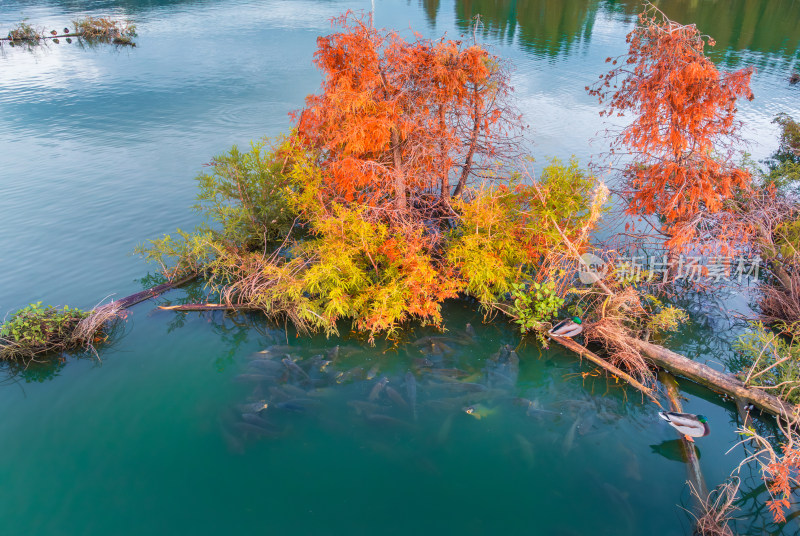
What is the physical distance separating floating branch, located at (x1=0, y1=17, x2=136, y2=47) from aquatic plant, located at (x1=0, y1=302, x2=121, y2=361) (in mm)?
37298

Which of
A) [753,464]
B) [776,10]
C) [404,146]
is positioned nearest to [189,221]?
[404,146]

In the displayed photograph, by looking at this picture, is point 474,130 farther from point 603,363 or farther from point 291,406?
point 291,406

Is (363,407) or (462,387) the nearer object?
(363,407)

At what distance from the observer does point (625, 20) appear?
43.6m

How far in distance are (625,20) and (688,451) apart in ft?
155

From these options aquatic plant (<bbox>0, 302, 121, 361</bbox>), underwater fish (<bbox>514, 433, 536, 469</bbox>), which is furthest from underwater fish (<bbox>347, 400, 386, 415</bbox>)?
aquatic plant (<bbox>0, 302, 121, 361</bbox>)

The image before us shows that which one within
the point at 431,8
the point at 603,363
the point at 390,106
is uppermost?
the point at 431,8

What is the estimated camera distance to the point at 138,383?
11.0m

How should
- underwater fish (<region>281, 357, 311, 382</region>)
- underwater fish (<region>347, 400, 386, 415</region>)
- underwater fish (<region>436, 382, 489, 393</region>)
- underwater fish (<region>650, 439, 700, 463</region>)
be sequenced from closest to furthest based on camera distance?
underwater fish (<region>650, 439, 700, 463</region>) → underwater fish (<region>347, 400, 386, 415</region>) → underwater fish (<region>436, 382, 489, 393</region>) → underwater fish (<region>281, 357, 311, 382</region>)

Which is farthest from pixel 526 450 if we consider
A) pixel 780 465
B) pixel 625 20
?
pixel 625 20

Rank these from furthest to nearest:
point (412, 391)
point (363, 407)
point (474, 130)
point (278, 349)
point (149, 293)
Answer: point (474, 130), point (149, 293), point (278, 349), point (412, 391), point (363, 407)

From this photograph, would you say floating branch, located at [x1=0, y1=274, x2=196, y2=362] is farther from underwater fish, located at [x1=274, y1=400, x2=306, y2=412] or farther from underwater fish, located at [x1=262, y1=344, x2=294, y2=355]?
underwater fish, located at [x1=274, y1=400, x2=306, y2=412]

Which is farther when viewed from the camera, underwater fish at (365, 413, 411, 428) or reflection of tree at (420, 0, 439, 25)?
reflection of tree at (420, 0, 439, 25)

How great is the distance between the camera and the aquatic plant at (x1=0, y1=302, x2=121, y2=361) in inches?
436
